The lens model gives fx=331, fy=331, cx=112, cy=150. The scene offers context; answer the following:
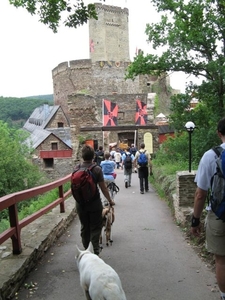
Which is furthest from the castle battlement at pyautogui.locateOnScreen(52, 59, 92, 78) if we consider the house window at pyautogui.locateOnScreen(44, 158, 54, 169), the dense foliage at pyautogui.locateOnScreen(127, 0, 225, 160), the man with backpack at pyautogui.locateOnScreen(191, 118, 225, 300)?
the man with backpack at pyautogui.locateOnScreen(191, 118, 225, 300)

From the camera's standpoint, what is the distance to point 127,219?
7914 millimetres

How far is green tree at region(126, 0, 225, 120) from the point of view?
39.9ft

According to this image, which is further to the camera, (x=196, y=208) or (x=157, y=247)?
(x=157, y=247)

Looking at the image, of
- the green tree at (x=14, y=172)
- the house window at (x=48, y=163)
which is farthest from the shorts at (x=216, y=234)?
the house window at (x=48, y=163)

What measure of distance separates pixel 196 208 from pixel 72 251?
9.47 feet

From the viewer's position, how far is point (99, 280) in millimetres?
2725

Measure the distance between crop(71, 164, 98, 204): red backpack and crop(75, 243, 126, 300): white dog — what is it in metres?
1.06

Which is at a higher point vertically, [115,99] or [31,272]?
[115,99]

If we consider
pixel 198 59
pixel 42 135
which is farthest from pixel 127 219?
pixel 42 135

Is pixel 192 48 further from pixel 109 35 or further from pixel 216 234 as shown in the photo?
pixel 109 35

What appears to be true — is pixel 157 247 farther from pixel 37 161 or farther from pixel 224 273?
pixel 37 161

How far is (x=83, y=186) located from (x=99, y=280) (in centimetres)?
151

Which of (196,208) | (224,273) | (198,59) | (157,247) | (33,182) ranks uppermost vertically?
(198,59)

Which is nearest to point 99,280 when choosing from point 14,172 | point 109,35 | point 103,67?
point 14,172
